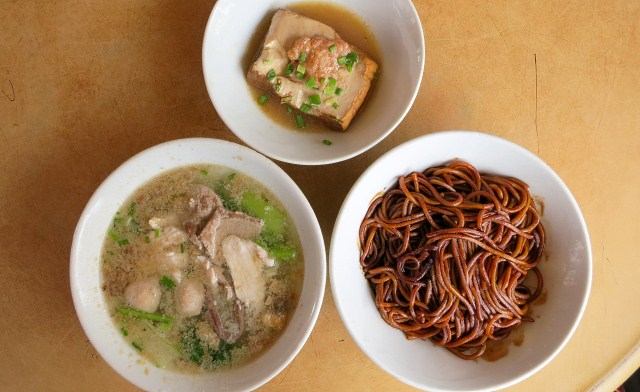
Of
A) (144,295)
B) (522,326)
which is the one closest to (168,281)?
(144,295)

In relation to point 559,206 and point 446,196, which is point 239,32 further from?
point 559,206

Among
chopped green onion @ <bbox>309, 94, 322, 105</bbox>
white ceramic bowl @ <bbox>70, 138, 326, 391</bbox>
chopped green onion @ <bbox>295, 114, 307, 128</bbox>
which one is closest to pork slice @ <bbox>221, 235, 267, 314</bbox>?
white ceramic bowl @ <bbox>70, 138, 326, 391</bbox>

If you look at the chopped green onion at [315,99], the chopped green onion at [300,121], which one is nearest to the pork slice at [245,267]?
the chopped green onion at [300,121]

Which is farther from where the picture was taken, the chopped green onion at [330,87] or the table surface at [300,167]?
the table surface at [300,167]

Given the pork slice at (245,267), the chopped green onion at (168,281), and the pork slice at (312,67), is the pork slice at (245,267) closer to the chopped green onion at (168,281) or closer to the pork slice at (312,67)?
the chopped green onion at (168,281)

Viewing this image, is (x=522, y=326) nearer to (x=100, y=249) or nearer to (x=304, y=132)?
(x=304, y=132)

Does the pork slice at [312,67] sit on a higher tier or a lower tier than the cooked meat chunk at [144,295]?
higher

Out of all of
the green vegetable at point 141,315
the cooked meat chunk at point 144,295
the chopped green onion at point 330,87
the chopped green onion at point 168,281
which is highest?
the chopped green onion at point 330,87
